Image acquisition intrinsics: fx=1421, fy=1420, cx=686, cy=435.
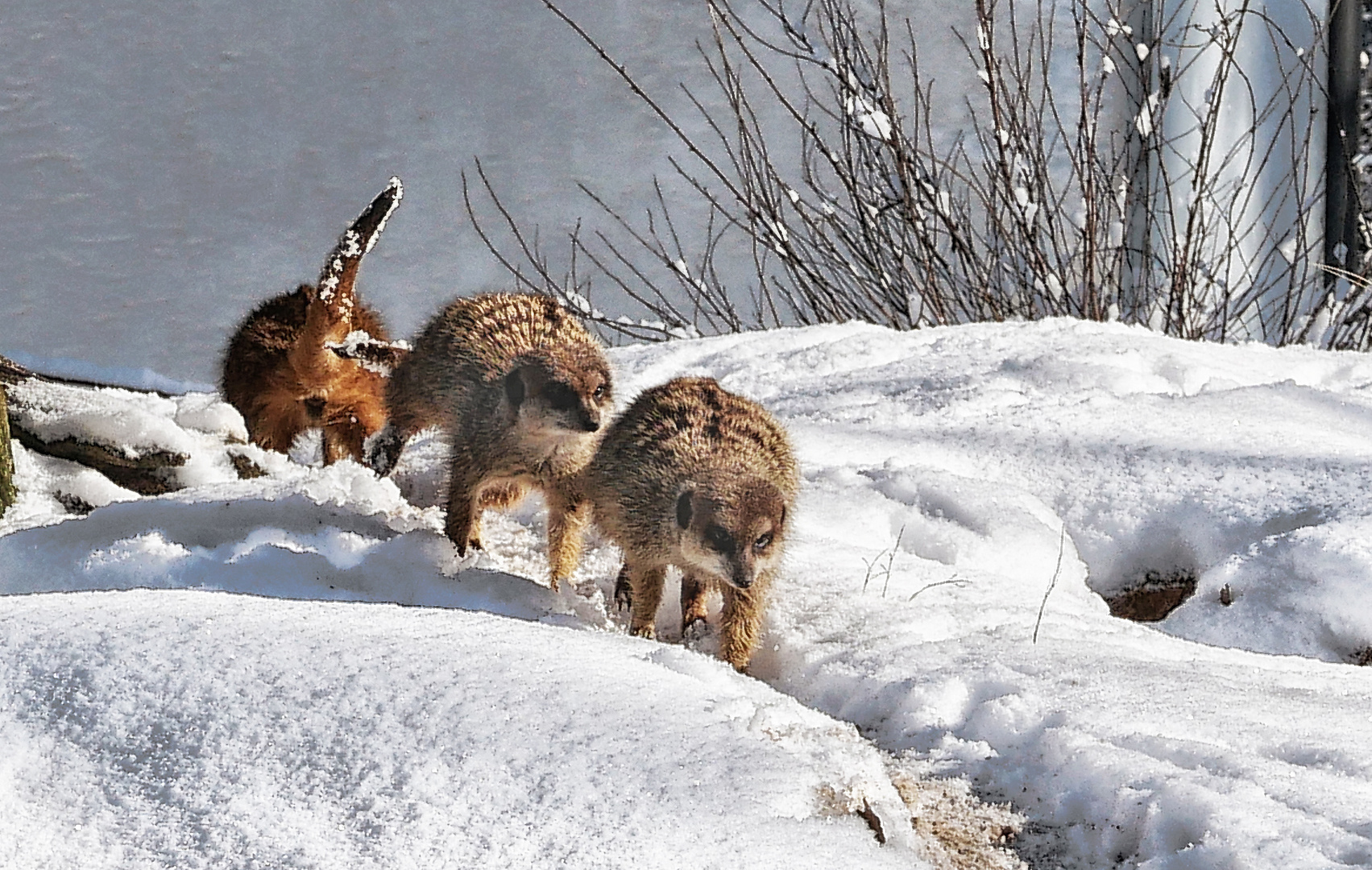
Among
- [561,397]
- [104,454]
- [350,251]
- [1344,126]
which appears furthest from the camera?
[1344,126]

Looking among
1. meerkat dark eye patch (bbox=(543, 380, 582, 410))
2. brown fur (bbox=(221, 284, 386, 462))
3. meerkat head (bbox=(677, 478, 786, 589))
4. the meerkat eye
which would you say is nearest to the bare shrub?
brown fur (bbox=(221, 284, 386, 462))

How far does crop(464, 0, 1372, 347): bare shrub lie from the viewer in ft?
17.4

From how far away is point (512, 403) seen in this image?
121 inches

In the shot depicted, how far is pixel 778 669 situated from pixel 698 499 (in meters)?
Result: 0.38

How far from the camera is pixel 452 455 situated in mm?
3168

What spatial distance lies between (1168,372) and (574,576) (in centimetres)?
193

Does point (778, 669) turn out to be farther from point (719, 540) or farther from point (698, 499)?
point (698, 499)

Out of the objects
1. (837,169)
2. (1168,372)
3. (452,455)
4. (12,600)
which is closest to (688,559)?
(452,455)

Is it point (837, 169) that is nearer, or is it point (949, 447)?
point (949, 447)

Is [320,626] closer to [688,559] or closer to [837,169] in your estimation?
[688,559]

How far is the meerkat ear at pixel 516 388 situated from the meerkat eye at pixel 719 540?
0.59m

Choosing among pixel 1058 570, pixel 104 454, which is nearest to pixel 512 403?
pixel 1058 570

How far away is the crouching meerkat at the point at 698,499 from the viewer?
265 cm

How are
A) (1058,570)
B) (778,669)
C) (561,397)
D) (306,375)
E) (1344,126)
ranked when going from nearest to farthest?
(778,669), (1058,570), (561,397), (306,375), (1344,126)
